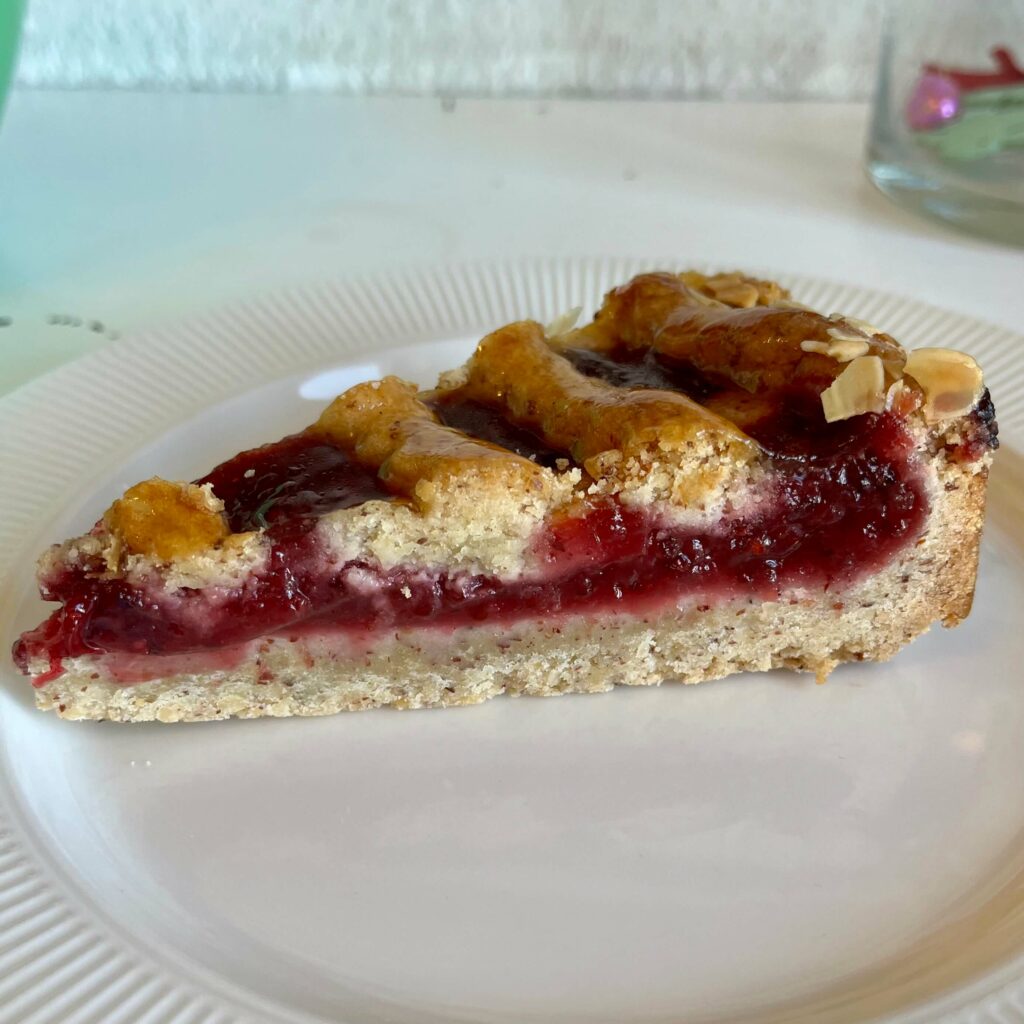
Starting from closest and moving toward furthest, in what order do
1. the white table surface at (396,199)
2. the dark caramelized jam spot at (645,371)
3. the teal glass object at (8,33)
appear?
the dark caramelized jam spot at (645,371) → the teal glass object at (8,33) → the white table surface at (396,199)

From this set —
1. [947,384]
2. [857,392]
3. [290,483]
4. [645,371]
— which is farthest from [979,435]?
[290,483]

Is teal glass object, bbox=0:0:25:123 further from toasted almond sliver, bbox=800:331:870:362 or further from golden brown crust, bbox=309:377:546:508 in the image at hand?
toasted almond sliver, bbox=800:331:870:362

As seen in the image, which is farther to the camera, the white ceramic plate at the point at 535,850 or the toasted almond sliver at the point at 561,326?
the toasted almond sliver at the point at 561,326

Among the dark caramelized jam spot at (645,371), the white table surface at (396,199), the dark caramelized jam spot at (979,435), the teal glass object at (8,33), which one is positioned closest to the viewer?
the dark caramelized jam spot at (979,435)

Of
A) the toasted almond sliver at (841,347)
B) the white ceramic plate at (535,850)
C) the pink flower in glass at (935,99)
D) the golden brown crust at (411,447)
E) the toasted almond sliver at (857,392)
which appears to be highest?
the pink flower in glass at (935,99)

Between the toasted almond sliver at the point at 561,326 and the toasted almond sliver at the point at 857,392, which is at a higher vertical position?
the toasted almond sliver at the point at 857,392

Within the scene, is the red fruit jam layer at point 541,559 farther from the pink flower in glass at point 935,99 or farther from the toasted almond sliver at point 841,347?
the pink flower in glass at point 935,99

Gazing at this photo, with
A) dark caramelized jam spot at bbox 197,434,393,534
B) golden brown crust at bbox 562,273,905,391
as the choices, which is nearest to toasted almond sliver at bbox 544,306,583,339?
golden brown crust at bbox 562,273,905,391

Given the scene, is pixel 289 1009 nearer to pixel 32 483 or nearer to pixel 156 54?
pixel 32 483

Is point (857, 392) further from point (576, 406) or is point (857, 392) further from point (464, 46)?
point (464, 46)

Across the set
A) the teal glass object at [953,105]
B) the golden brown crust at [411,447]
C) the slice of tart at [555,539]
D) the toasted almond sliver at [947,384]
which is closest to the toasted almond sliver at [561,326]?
the slice of tart at [555,539]
